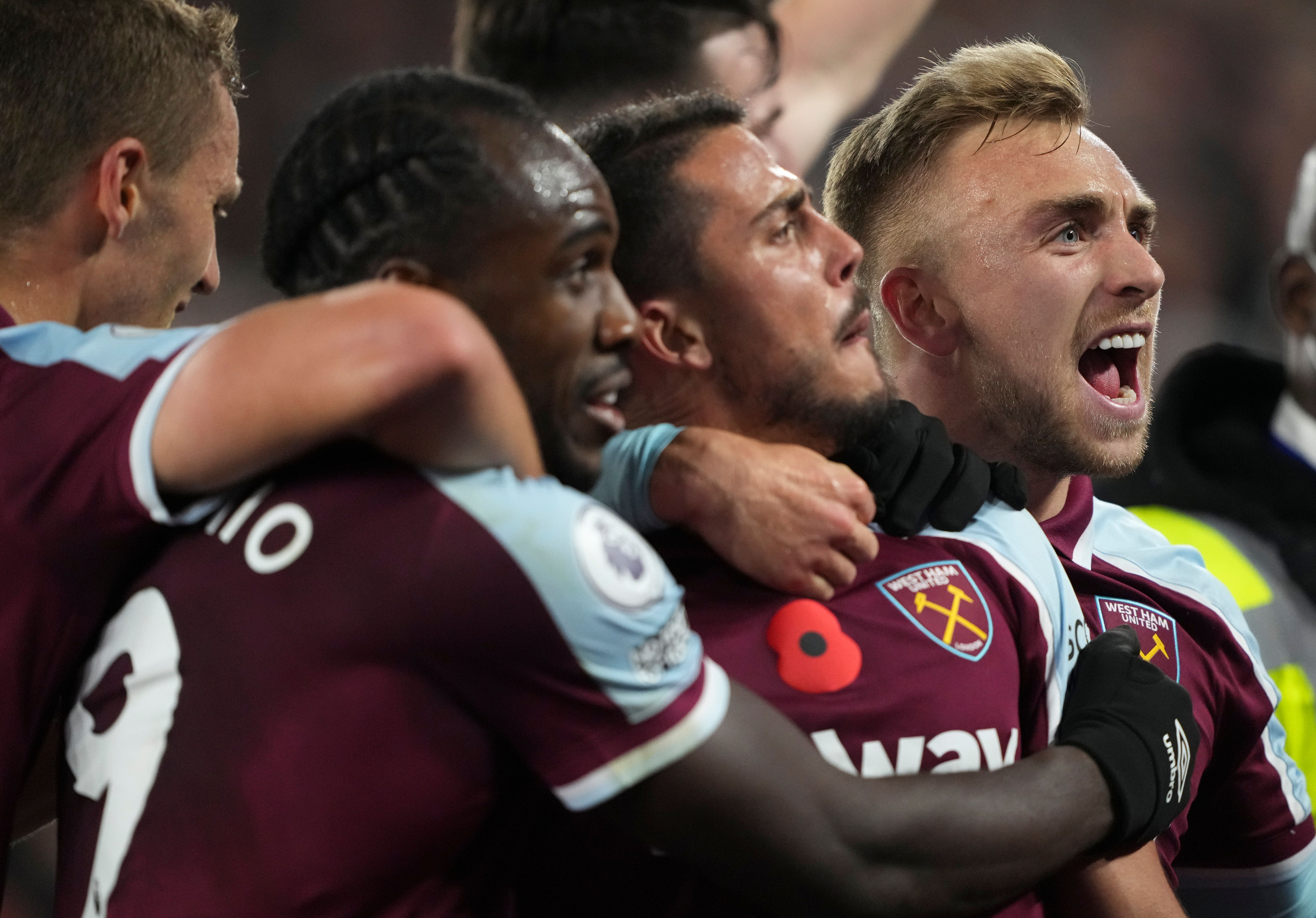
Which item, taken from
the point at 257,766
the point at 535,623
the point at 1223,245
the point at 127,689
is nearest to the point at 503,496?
the point at 535,623

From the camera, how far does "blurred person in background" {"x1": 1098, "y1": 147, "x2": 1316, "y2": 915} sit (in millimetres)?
3055

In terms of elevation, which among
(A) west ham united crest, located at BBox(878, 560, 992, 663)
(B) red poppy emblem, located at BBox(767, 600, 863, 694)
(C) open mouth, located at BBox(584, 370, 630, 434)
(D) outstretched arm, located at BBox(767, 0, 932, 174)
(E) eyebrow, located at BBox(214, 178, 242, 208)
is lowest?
(D) outstretched arm, located at BBox(767, 0, 932, 174)

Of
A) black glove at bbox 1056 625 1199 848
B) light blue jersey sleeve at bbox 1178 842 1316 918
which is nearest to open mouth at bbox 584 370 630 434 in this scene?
black glove at bbox 1056 625 1199 848

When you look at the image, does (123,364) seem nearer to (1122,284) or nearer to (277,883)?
(277,883)

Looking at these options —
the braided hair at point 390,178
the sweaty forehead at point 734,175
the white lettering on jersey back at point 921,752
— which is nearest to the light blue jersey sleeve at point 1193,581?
the white lettering on jersey back at point 921,752

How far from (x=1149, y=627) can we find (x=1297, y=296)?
1.94 meters

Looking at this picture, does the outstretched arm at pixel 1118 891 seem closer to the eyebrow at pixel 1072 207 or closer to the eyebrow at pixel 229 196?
the eyebrow at pixel 1072 207

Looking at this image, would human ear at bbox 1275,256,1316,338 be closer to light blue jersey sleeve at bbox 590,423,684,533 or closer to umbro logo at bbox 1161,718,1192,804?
umbro logo at bbox 1161,718,1192,804

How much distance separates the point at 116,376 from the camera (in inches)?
52.1

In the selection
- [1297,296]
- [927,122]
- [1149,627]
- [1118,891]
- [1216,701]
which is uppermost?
[927,122]

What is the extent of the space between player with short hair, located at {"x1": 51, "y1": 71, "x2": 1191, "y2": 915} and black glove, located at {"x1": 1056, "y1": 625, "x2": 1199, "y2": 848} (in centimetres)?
16

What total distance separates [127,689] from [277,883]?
25 cm

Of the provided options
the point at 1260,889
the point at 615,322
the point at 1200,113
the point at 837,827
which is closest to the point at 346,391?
the point at 615,322

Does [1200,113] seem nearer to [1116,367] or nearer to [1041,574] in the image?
[1116,367]
